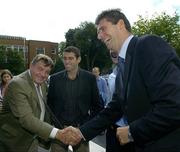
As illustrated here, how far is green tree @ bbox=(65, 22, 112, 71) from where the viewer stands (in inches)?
2876

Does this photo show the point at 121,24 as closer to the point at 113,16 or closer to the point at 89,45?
the point at 113,16

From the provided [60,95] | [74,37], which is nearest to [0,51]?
[74,37]

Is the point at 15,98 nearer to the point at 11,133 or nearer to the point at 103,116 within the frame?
the point at 11,133

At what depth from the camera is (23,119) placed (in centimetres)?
462

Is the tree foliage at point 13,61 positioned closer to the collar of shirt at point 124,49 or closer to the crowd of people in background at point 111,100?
the crowd of people in background at point 111,100

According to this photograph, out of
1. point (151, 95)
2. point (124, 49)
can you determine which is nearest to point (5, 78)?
point (124, 49)

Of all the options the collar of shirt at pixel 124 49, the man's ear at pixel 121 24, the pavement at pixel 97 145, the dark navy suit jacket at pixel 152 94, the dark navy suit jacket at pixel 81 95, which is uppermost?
the man's ear at pixel 121 24

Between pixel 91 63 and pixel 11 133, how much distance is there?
7049cm

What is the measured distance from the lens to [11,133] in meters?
4.65

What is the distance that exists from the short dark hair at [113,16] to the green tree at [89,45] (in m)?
68.9

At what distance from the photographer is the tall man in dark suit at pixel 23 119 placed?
4637 mm

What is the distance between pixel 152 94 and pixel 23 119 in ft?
7.48

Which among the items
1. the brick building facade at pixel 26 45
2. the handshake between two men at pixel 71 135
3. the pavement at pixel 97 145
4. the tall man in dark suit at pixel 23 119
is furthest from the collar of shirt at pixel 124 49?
the brick building facade at pixel 26 45

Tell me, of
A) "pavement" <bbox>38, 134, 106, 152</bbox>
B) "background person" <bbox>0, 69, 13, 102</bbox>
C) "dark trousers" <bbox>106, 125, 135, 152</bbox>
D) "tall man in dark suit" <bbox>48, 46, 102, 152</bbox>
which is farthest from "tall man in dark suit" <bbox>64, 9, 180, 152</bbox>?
"background person" <bbox>0, 69, 13, 102</bbox>
